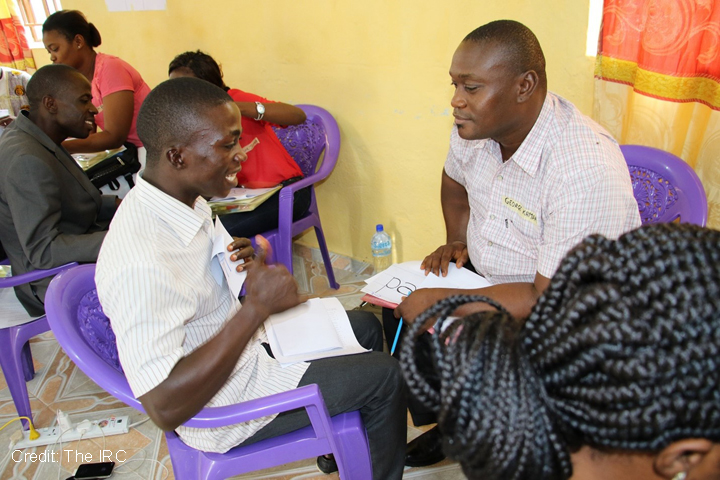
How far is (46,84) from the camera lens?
2.21m

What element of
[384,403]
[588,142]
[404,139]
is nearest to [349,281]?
[404,139]

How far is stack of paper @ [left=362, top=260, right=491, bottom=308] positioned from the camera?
177 cm

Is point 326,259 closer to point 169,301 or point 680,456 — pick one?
point 169,301

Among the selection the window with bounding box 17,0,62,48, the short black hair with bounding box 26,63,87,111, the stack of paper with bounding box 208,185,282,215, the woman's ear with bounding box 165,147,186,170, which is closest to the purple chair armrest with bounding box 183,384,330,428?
the woman's ear with bounding box 165,147,186,170

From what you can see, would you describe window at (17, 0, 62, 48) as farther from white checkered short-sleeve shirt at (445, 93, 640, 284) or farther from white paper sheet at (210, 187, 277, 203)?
white checkered short-sleeve shirt at (445, 93, 640, 284)

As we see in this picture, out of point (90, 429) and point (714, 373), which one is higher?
point (714, 373)

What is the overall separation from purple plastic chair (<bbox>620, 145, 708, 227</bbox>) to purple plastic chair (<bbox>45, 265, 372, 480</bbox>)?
1227 mm

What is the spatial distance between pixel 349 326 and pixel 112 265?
2.52 feet

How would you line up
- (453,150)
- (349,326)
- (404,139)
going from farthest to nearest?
(404,139), (453,150), (349,326)

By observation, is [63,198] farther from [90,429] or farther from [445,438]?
[445,438]

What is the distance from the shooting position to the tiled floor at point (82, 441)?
6.43 ft

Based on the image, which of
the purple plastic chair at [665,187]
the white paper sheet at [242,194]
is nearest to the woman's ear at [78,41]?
the white paper sheet at [242,194]

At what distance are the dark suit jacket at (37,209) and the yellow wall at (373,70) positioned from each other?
1.42 metres

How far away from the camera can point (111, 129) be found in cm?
296
